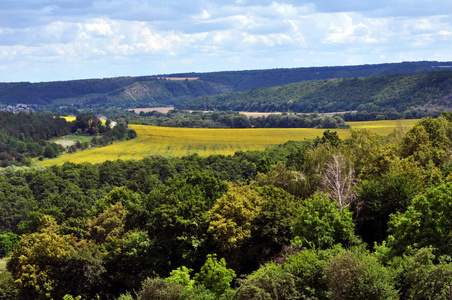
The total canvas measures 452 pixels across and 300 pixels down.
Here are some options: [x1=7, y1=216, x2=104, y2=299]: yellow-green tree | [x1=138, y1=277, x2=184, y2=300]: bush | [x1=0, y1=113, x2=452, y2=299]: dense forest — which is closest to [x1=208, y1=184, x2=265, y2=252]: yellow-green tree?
[x1=0, y1=113, x2=452, y2=299]: dense forest

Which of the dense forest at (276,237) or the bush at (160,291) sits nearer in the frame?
the dense forest at (276,237)

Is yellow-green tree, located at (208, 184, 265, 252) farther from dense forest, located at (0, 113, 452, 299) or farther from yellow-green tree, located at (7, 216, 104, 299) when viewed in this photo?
yellow-green tree, located at (7, 216, 104, 299)

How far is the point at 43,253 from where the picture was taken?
2122 inches

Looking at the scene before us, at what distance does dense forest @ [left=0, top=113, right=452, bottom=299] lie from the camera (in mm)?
33156

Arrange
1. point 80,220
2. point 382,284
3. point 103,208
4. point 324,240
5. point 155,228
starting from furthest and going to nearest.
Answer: point 103,208 → point 80,220 → point 155,228 → point 324,240 → point 382,284

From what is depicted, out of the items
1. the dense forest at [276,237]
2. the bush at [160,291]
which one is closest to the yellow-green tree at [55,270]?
the dense forest at [276,237]

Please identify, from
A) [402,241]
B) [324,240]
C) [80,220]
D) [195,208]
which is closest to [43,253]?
[80,220]

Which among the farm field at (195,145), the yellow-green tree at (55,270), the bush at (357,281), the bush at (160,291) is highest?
the bush at (357,281)

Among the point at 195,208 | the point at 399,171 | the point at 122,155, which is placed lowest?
the point at 122,155

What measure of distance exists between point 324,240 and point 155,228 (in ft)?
70.2

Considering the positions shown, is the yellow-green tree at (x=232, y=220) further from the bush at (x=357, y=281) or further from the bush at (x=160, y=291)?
the bush at (x=357, y=281)

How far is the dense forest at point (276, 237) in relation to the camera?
33156 millimetres

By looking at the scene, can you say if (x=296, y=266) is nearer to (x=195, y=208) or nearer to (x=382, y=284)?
(x=382, y=284)

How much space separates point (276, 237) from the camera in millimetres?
49094
